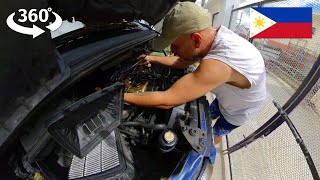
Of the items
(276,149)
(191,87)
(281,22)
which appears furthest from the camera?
(281,22)

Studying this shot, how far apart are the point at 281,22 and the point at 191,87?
2451mm

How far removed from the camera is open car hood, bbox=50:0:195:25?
1.04 metres

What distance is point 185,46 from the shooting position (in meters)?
2.01

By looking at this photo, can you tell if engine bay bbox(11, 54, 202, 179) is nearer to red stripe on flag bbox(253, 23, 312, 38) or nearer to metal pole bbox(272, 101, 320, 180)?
metal pole bbox(272, 101, 320, 180)

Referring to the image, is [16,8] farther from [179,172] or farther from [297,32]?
[297,32]

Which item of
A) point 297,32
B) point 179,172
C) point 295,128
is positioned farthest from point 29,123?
point 297,32

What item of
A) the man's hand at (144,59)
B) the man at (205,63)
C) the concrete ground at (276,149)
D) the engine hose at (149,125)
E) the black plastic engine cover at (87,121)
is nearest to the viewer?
the black plastic engine cover at (87,121)

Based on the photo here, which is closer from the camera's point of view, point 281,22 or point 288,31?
point 288,31

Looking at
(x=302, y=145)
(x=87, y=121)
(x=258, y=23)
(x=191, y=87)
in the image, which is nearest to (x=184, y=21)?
(x=191, y=87)

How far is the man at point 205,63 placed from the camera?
1.74m

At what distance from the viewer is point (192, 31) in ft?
6.08

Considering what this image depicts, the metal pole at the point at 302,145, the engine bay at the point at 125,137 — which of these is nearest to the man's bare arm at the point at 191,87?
the engine bay at the point at 125,137

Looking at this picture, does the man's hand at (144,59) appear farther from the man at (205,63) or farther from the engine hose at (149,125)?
the engine hose at (149,125)

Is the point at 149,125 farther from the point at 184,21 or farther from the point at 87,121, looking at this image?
the point at 184,21
